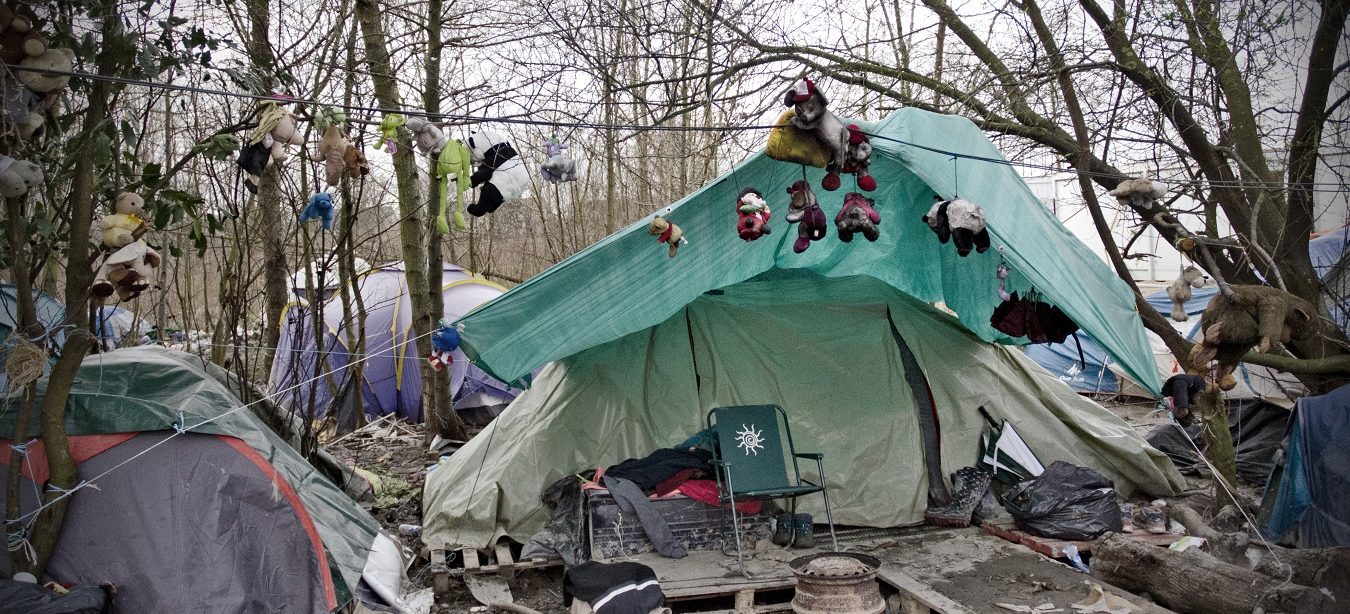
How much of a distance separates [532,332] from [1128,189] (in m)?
2.82

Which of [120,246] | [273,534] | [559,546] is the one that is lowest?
[559,546]

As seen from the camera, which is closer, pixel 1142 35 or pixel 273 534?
pixel 273 534

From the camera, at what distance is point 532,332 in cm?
479

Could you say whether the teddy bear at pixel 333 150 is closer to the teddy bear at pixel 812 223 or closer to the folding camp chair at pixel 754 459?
the teddy bear at pixel 812 223

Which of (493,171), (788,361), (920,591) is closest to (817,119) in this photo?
(493,171)

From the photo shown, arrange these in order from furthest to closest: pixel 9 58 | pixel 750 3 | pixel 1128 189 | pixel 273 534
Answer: pixel 750 3 < pixel 1128 189 < pixel 273 534 < pixel 9 58

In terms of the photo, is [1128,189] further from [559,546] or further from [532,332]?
[559,546]

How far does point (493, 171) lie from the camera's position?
4074 millimetres

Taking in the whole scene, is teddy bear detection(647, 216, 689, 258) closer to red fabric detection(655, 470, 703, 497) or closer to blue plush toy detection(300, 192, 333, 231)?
blue plush toy detection(300, 192, 333, 231)

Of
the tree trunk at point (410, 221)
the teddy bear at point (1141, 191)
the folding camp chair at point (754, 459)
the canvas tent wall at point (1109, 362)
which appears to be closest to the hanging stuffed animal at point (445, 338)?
the folding camp chair at point (754, 459)

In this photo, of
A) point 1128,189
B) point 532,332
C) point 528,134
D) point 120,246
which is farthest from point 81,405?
point 528,134

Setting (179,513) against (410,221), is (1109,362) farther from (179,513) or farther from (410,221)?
(179,513)

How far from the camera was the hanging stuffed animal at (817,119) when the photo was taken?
367 cm

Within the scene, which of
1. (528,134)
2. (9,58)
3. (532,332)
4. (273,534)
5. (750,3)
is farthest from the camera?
(528,134)
